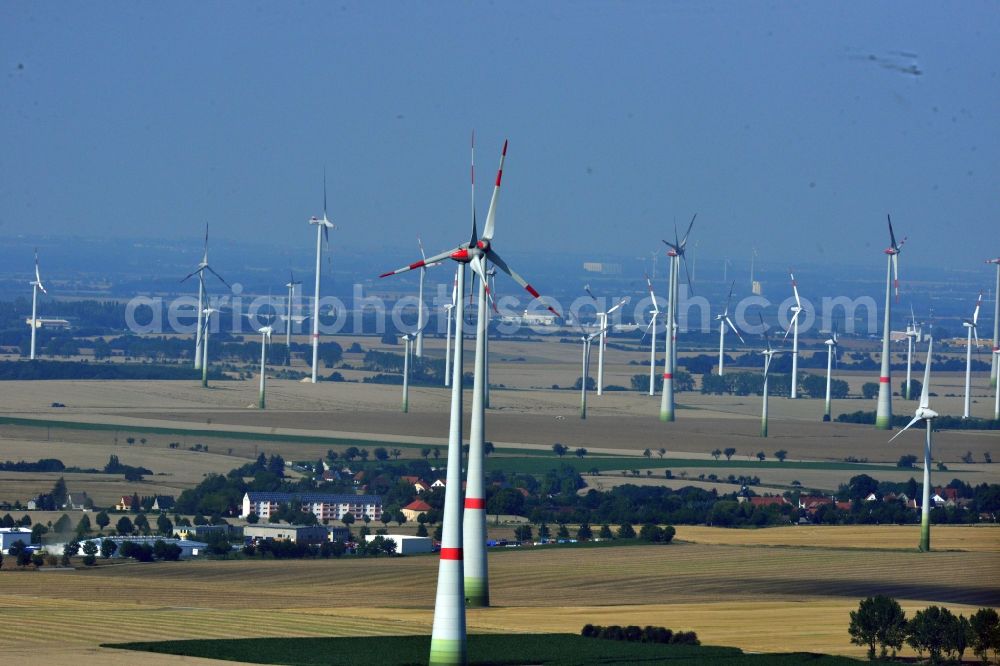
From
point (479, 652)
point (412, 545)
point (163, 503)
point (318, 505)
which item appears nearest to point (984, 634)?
point (479, 652)

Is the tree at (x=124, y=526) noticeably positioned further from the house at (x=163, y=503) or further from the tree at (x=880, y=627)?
the tree at (x=880, y=627)

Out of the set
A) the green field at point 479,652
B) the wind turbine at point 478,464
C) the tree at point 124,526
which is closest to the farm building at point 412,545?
the tree at point 124,526

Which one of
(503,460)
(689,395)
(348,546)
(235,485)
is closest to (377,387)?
(689,395)

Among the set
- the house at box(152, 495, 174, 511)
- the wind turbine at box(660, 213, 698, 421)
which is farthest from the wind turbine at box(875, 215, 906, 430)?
the house at box(152, 495, 174, 511)

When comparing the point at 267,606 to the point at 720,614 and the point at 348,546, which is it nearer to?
the point at 720,614

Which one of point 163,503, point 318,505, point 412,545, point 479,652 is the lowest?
point 412,545

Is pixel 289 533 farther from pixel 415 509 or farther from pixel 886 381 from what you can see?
pixel 886 381
